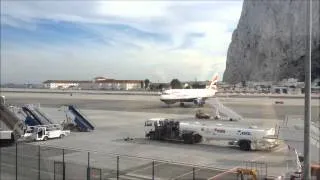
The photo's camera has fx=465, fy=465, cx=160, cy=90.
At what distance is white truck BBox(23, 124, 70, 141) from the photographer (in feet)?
128

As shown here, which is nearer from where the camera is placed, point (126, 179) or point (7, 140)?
point (126, 179)

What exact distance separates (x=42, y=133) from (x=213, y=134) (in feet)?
47.8

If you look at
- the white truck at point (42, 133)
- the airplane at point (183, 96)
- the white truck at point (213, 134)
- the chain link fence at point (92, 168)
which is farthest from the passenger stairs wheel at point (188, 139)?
the airplane at point (183, 96)

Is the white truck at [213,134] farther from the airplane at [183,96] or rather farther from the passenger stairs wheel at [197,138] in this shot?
the airplane at [183,96]

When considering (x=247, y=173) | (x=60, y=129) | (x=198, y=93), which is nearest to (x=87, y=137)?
(x=60, y=129)

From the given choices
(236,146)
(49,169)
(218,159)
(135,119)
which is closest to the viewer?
(49,169)

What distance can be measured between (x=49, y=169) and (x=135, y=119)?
34.0 m

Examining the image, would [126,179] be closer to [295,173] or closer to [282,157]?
[295,173]

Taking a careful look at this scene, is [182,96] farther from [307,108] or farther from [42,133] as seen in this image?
[307,108]

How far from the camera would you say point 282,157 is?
30984mm

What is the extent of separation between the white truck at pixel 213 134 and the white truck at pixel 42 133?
7.99 metres

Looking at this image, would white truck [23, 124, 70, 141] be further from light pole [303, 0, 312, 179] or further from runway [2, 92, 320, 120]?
light pole [303, 0, 312, 179]

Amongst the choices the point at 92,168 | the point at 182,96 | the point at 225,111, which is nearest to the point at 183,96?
the point at 182,96

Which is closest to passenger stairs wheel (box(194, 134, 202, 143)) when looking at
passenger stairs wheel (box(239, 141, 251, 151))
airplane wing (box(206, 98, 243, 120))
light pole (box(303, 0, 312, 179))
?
passenger stairs wheel (box(239, 141, 251, 151))
